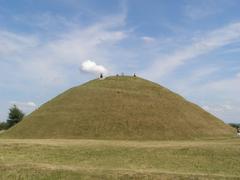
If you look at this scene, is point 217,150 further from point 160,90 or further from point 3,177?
point 160,90

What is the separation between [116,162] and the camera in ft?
80.6

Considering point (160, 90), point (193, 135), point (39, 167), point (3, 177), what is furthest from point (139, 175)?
point (160, 90)

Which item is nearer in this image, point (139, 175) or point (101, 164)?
point (139, 175)

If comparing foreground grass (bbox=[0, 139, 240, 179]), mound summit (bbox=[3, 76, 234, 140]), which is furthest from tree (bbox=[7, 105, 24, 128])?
foreground grass (bbox=[0, 139, 240, 179])

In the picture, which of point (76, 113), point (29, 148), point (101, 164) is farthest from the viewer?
point (76, 113)

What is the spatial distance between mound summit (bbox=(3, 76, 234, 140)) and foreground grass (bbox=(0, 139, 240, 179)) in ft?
54.8

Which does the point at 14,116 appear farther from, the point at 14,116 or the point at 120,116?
the point at 120,116

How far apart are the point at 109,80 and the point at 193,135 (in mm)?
20431

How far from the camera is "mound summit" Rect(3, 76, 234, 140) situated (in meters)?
47.0

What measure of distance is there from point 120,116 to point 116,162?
85.7 feet

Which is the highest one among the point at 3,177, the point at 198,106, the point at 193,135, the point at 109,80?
the point at 109,80

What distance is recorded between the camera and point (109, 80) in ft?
206

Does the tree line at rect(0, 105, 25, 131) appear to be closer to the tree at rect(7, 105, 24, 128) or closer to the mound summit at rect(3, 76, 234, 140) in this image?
the tree at rect(7, 105, 24, 128)

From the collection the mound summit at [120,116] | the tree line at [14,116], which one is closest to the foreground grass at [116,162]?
the mound summit at [120,116]
